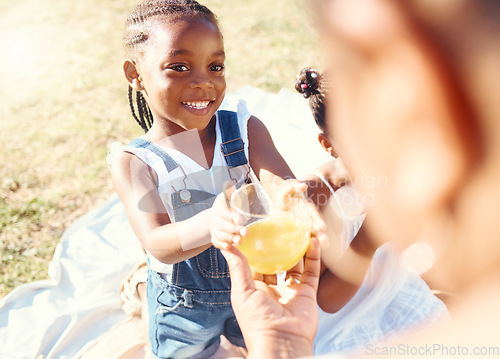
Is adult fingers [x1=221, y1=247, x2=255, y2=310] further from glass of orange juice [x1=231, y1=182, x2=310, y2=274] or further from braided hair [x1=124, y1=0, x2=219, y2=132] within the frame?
braided hair [x1=124, y1=0, x2=219, y2=132]

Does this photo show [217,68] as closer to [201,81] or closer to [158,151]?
[201,81]

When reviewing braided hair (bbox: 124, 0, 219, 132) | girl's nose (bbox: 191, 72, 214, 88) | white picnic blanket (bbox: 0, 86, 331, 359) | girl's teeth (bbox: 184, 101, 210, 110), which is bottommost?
white picnic blanket (bbox: 0, 86, 331, 359)

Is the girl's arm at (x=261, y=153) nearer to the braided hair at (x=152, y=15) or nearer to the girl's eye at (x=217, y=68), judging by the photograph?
the girl's eye at (x=217, y=68)

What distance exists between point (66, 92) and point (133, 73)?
3.21m

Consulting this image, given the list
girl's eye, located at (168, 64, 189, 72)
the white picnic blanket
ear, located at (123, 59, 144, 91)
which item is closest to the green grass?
the white picnic blanket

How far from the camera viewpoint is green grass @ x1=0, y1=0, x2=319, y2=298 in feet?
10.9

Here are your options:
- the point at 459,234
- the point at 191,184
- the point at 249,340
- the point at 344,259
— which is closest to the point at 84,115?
the point at 191,184

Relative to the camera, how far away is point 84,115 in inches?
177

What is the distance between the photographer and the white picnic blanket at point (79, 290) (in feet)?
8.14

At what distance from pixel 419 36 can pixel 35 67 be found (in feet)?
18.6

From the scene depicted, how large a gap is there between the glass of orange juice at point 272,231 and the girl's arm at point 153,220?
0.69 feet

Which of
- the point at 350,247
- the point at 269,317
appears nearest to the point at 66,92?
the point at 350,247

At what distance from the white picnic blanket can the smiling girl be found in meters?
0.32

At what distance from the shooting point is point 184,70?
76.3 inches
